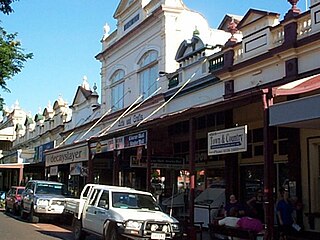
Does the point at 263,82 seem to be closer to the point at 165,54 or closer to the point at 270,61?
the point at 270,61

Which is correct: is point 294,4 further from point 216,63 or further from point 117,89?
point 117,89

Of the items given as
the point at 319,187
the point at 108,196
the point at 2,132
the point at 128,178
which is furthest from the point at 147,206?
the point at 2,132

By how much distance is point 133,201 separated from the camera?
15.3 metres

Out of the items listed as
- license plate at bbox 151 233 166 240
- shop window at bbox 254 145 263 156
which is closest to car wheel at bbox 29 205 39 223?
shop window at bbox 254 145 263 156

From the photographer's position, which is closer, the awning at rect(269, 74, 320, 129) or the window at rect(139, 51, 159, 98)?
the awning at rect(269, 74, 320, 129)

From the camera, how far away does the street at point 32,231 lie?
57.6 ft

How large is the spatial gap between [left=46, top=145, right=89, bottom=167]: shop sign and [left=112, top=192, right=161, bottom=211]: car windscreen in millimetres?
9962

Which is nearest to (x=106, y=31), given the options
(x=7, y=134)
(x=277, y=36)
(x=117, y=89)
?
(x=117, y=89)

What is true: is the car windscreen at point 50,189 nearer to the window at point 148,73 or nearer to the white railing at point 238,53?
the window at point 148,73

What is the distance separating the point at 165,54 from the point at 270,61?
28.7ft

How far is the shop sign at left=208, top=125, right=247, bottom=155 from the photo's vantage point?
13084 millimetres

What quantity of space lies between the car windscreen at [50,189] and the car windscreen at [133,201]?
9182mm

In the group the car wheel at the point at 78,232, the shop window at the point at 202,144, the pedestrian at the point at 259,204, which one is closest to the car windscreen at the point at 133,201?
the car wheel at the point at 78,232

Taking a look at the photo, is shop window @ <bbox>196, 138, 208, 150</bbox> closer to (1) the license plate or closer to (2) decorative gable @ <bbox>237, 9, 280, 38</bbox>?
(2) decorative gable @ <bbox>237, 9, 280, 38</bbox>
